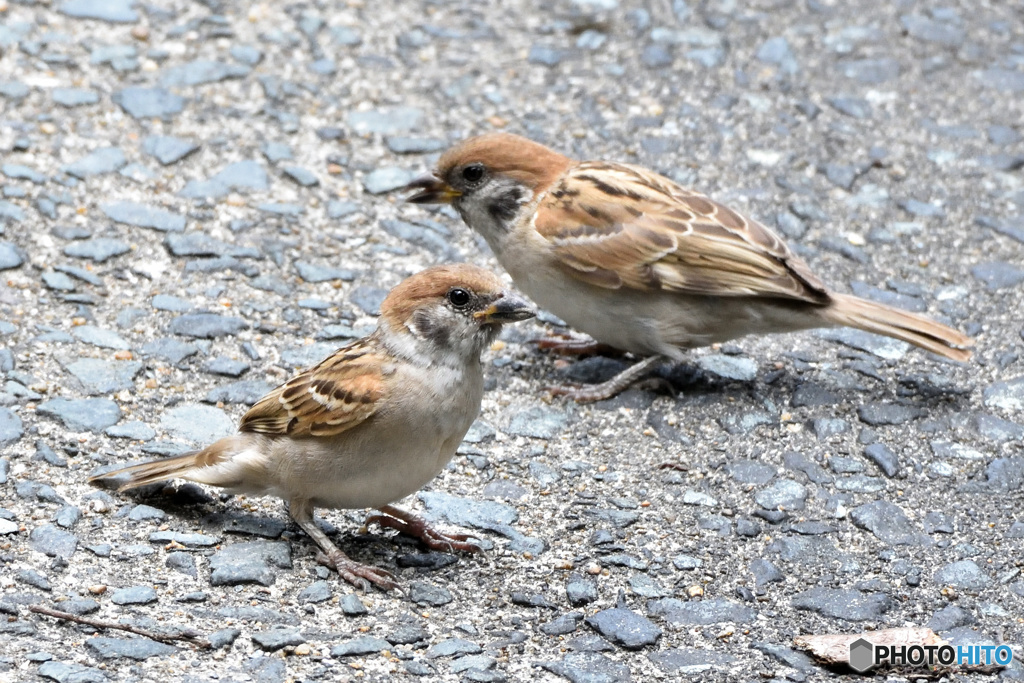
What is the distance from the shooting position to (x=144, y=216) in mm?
6320

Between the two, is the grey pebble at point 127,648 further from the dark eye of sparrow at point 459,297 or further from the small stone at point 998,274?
the small stone at point 998,274

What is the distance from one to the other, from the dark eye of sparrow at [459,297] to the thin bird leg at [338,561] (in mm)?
826

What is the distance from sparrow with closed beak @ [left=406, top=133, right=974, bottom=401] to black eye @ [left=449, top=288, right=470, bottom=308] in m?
1.37

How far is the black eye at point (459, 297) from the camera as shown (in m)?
4.39

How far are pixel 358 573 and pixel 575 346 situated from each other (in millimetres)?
2075

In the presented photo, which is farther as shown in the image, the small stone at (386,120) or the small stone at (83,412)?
the small stone at (386,120)

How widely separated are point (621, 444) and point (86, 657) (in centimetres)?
235

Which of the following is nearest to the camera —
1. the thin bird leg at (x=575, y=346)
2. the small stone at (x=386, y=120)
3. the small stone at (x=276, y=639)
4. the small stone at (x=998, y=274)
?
the small stone at (x=276, y=639)

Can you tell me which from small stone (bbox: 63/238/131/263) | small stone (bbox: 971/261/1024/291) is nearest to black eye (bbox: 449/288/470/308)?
small stone (bbox: 63/238/131/263)

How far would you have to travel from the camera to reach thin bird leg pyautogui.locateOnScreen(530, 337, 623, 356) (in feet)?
20.0

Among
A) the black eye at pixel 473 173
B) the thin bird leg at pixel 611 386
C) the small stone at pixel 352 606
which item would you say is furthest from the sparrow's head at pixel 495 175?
the small stone at pixel 352 606

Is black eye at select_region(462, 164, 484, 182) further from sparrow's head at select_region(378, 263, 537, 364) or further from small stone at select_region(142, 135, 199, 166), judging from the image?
small stone at select_region(142, 135, 199, 166)

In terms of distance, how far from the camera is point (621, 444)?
17.6ft

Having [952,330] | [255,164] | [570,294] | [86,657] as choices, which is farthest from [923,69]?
[86,657]
